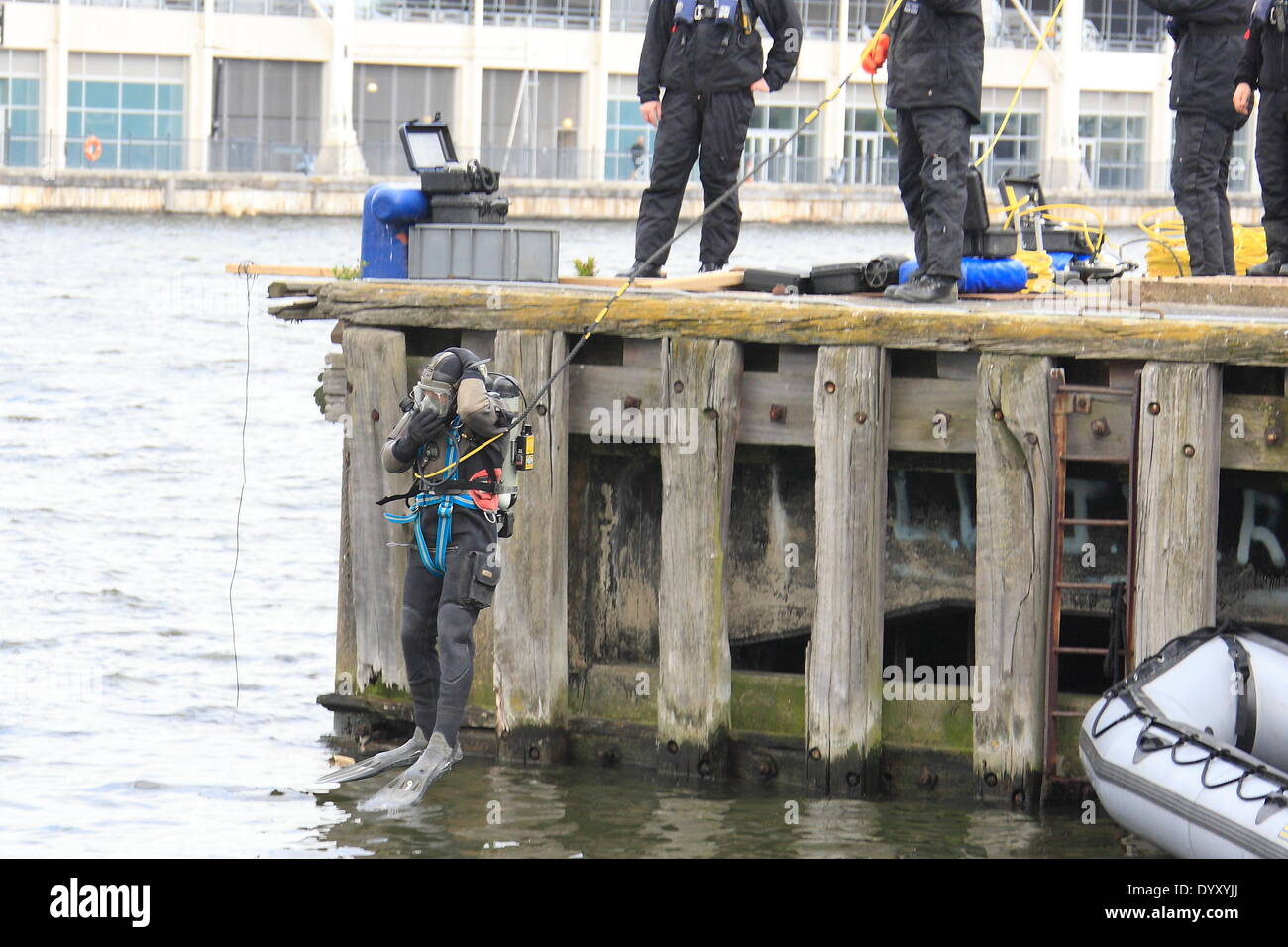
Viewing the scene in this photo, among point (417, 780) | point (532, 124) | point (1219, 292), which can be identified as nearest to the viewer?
point (417, 780)

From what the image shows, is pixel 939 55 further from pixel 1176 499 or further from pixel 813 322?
pixel 1176 499

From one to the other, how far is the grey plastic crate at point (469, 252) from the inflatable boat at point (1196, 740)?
362cm

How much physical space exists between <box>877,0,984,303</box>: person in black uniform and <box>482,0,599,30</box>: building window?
6043cm

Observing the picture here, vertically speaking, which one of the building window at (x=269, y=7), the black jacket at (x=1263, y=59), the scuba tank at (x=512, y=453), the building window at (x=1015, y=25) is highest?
the building window at (x=1015, y=25)

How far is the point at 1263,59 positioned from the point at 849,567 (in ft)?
12.4

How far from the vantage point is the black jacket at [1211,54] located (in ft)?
36.2

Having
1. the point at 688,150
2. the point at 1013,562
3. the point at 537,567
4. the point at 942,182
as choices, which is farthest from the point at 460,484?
the point at 688,150

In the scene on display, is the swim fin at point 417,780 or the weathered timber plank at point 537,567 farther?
the weathered timber plank at point 537,567

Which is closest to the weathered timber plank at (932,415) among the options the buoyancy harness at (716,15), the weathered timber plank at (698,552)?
the weathered timber plank at (698,552)

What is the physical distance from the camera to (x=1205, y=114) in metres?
11.1

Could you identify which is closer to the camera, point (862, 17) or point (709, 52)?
point (709, 52)

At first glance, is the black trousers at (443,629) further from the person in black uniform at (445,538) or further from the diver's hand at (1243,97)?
the diver's hand at (1243,97)

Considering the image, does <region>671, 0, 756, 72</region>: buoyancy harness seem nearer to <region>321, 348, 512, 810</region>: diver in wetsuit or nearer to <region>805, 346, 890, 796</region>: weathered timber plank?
<region>805, 346, 890, 796</region>: weathered timber plank
